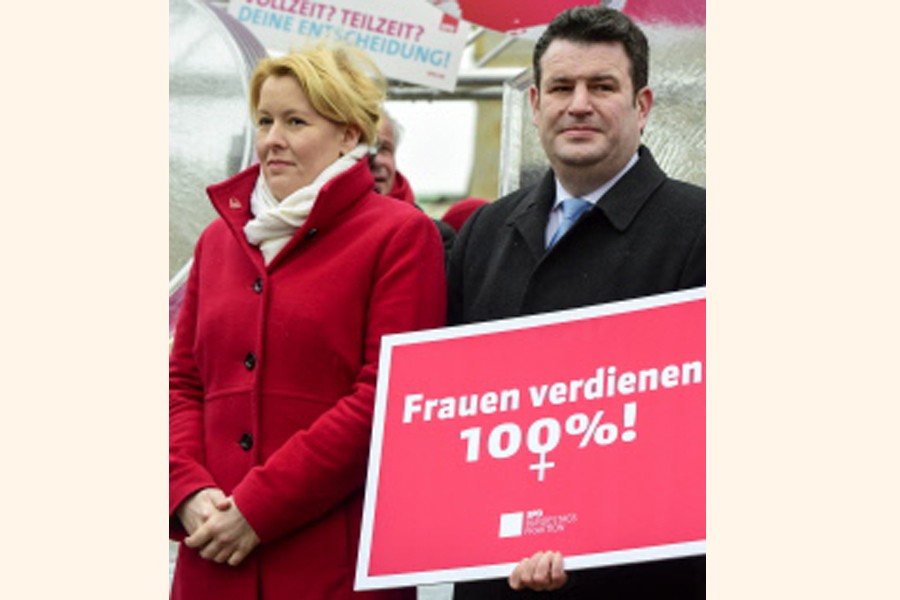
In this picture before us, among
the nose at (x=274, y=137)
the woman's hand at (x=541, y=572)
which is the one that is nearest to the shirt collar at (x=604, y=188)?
the nose at (x=274, y=137)

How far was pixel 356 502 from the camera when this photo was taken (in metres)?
3.25

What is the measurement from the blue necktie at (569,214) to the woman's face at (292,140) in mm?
478

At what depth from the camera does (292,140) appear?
3.33m

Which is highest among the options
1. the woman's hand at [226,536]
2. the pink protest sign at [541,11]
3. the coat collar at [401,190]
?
the pink protest sign at [541,11]

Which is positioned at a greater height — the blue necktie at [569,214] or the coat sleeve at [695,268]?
the blue necktie at [569,214]

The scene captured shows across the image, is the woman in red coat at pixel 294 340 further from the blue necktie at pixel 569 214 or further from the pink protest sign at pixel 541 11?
the pink protest sign at pixel 541 11

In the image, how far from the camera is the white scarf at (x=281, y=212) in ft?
10.9

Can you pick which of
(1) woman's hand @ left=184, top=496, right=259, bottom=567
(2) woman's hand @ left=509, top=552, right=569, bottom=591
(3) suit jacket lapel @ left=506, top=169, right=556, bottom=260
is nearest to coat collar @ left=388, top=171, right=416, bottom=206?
(3) suit jacket lapel @ left=506, top=169, right=556, bottom=260

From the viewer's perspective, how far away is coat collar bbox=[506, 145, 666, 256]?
3234 mm

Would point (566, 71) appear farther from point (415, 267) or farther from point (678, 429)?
point (678, 429)

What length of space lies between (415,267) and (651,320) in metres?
0.56

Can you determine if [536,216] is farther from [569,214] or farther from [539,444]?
[539,444]

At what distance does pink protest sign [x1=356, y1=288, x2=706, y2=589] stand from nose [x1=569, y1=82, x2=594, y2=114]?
1.46 ft

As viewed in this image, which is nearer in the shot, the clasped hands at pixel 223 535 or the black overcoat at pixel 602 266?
the black overcoat at pixel 602 266
